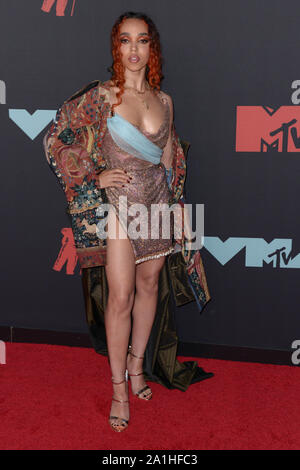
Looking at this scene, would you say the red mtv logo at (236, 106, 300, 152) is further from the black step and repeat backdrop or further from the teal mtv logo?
the teal mtv logo

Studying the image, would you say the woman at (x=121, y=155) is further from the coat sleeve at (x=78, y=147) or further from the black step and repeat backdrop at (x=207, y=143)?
the black step and repeat backdrop at (x=207, y=143)

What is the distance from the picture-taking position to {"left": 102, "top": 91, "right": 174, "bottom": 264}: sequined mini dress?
229cm

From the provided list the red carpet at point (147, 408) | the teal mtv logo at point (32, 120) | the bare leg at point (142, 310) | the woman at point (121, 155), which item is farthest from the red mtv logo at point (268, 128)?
the red carpet at point (147, 408)

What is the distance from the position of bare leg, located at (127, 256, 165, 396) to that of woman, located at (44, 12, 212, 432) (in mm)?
85

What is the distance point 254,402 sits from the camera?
8.41ft

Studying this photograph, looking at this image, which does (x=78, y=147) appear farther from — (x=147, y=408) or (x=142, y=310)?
(x=147, y=408)

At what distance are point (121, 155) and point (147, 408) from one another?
1.21 metres

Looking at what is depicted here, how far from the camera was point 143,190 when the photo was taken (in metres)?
2.32

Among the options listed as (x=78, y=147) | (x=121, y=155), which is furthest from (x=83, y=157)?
(x=121, y=155)

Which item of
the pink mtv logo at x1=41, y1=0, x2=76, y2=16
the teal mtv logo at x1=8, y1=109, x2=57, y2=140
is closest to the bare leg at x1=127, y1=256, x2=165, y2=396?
the teal mtv logo at x1=8, y1=109, x2=57, y2=140

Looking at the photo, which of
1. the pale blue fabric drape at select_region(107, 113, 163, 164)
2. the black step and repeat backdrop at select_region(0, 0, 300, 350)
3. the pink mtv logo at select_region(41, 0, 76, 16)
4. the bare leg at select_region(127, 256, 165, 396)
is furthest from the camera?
the pink mtv logo at select_region(41, 0, 76, 16)

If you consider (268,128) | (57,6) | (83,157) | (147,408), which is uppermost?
(57,6)
